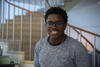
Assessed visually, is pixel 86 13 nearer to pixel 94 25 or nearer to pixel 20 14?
pixel 94 25

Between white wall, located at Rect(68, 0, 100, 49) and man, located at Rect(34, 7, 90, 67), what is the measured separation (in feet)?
11.6

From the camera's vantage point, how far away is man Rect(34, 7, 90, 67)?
0.68 m

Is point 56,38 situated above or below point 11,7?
below

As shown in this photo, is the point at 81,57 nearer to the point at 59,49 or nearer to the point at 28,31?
the point at 59,49

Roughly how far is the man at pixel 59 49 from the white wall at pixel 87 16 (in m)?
3.54

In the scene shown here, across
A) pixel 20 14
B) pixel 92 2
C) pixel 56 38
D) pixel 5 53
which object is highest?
pixel 92 2

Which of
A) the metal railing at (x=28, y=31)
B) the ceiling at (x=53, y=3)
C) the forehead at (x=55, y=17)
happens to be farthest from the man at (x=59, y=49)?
the ceiling at (x=53, y=3)

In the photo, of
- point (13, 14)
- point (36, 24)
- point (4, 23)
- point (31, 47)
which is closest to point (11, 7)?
point (13, 14)

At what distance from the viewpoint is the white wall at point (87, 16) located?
412 cm

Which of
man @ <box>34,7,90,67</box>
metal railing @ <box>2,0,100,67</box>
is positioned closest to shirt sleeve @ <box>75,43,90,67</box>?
man @ <box>34,7,90,67</box>

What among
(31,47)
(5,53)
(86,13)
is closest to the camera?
(5,53)

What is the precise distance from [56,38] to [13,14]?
3.78 meters

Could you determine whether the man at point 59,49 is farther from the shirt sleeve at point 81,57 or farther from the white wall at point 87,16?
the white wall at point 87,16

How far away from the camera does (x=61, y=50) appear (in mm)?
699
